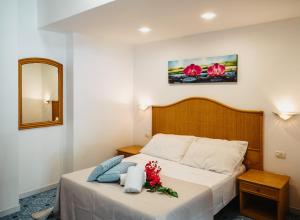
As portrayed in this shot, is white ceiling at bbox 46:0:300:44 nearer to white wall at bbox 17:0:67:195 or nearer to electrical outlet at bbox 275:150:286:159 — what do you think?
white wall at bbox 17:0:67:195

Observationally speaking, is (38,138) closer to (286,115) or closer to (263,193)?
(263,193)

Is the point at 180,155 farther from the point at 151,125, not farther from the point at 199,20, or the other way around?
the point at 199,20

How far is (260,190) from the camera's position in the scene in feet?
9.23

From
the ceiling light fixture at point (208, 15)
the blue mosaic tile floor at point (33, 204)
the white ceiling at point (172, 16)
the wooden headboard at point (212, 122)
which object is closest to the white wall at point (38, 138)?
the blue mosaic tile floor at point (33, 204)

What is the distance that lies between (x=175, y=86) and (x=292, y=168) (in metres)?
1.97

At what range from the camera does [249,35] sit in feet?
10.8

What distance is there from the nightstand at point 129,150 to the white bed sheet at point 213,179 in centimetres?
89

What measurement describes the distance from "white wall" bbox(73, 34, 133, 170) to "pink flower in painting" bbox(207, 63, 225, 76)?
1.57m

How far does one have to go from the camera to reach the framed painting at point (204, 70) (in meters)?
3.47

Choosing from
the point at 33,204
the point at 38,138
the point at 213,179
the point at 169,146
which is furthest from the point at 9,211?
the point at 213,179

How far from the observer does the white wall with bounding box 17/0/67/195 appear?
3430mm

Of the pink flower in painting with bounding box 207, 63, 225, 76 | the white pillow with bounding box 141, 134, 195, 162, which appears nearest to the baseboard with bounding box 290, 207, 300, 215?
the white pillow with bounding box 141, 134, 195, 162

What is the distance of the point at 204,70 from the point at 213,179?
1.61m

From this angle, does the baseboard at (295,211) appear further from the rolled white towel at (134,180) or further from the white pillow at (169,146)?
the rolled white towel at (134,180)
